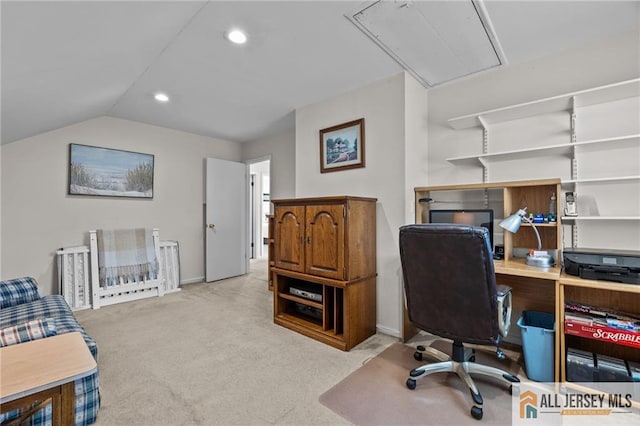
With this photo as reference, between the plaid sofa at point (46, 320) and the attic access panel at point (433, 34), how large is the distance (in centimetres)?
253

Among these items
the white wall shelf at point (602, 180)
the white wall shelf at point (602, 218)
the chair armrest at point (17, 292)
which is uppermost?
the white wall shelf at point (602, 180)

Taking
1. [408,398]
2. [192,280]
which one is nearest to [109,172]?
[192,280]

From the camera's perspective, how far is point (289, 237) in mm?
2936

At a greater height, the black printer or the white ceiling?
the white ceiling

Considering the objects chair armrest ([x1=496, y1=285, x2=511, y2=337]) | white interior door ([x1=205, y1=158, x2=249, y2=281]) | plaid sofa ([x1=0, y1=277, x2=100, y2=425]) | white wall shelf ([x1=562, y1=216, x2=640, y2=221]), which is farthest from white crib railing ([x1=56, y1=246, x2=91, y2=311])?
white wall shelf ([x1=562, y1=216, x2=640, y2=221])

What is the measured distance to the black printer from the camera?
167 cm

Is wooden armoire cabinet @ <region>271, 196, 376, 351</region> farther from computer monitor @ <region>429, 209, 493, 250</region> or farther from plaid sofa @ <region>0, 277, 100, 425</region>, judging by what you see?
plaid sofa @ <region>0, 277, 100, 425</region>

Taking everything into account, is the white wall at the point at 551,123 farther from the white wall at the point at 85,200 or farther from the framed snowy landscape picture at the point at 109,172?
the framed snowy landscape picture at the point at 109,172

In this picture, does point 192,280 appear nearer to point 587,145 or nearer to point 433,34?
point 433,34

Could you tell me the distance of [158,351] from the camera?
7.88 ft

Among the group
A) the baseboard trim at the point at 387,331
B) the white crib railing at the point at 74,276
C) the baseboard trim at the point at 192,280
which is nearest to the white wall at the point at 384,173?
the baseboard trim at the point at 387,331

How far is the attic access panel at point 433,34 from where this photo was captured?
6.07 feet

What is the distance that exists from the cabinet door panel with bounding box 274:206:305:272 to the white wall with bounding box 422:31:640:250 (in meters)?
1.40

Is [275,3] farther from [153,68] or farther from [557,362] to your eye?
[557,362]
